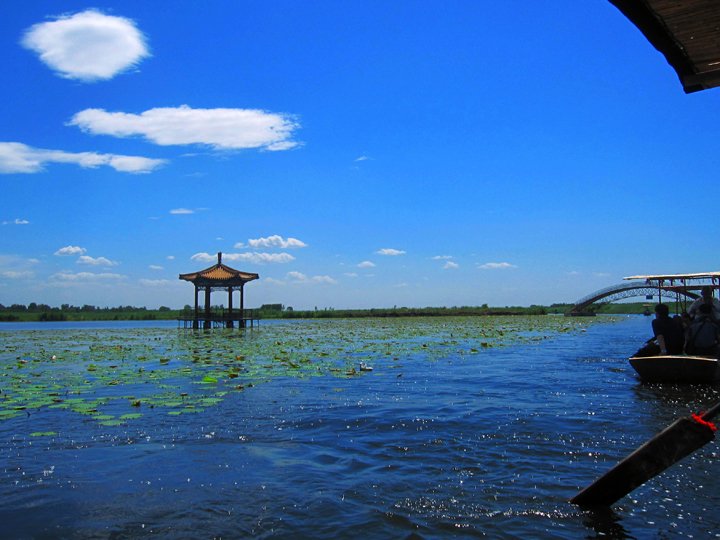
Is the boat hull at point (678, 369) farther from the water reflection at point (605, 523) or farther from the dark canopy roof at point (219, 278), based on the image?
the dark canopy roof at point (219, 278)

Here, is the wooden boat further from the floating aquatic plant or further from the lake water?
the floating aquatic plant

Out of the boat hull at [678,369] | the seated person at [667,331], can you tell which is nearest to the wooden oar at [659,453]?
the boat hull at [678,369]

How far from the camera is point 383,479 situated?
21.5 ft

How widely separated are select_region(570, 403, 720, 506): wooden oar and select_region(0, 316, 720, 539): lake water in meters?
0.38

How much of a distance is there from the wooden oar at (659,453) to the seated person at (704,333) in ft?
32.2

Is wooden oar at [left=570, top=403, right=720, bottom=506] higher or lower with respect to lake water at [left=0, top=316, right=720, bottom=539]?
higher

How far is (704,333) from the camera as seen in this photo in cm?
1306

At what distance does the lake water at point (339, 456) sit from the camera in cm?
530

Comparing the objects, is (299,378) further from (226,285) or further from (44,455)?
(226,285)

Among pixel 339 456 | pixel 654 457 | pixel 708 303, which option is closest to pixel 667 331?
pixel 708 303

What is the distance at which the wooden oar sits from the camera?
432cm

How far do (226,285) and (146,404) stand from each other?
105 feet

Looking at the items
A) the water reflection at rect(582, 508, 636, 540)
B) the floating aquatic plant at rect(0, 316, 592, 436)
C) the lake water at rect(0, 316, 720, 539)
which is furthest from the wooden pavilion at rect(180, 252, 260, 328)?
the water reflection at rect(582, 508, 636, 540)

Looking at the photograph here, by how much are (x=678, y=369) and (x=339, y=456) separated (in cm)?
928
